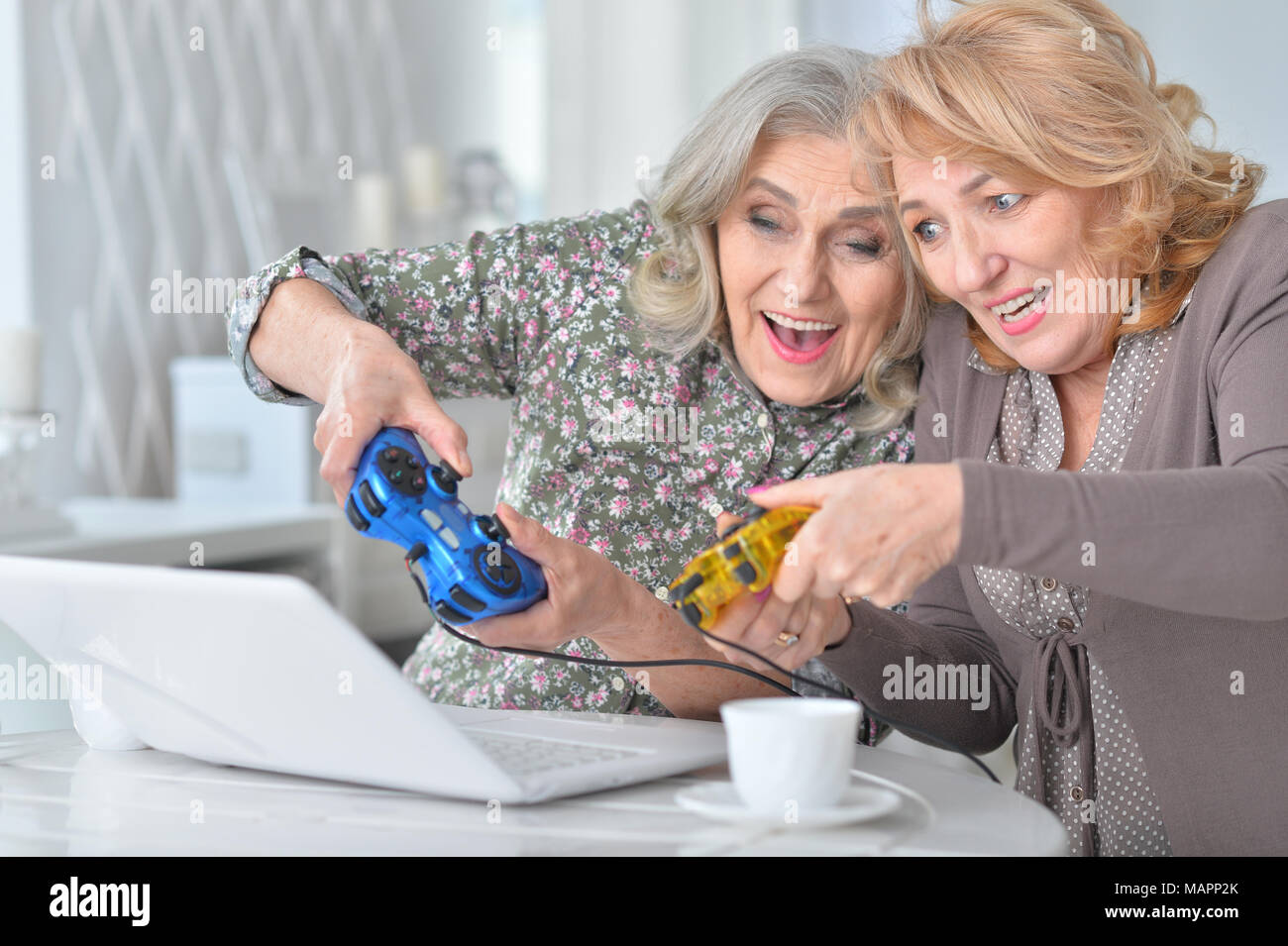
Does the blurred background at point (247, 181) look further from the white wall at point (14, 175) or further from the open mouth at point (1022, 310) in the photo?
the open mouth at point (1022, 310)

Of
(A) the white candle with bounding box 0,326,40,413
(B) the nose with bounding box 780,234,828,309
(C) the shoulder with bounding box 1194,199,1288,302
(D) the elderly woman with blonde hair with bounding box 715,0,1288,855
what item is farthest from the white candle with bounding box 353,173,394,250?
(C) the shoulder with bounding box 1194,199,1288,302

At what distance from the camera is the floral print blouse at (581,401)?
130cm

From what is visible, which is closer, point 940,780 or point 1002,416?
point 940,780

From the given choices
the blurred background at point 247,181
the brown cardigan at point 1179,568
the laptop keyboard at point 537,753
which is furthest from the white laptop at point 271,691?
the blurred background at point 247,181

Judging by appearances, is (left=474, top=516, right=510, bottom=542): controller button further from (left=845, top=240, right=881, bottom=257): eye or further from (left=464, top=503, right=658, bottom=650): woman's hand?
(left=845, top=240, right=881, bottom=257): eye

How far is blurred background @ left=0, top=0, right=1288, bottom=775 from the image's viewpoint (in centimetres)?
237

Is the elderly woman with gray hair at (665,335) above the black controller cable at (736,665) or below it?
above

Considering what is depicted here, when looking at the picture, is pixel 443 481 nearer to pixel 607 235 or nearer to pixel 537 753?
pixel 537 753

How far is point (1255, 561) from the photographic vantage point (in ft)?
2.67

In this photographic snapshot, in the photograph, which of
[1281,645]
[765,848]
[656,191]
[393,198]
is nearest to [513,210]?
[393,198]

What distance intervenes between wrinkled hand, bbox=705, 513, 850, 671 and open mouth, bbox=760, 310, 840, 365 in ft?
1.10

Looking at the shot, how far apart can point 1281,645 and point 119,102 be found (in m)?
2.36

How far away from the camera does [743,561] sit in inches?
31.3
